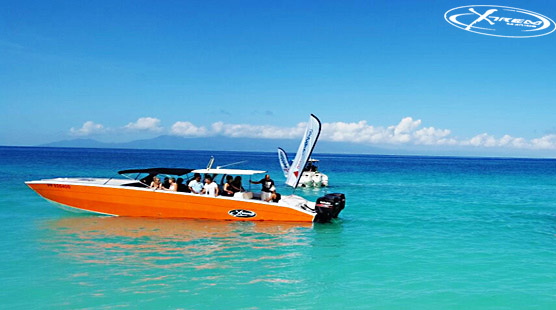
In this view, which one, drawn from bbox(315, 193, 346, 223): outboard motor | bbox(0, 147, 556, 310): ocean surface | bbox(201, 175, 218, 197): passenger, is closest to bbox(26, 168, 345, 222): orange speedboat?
bbox(315, 193, 346, 223): outboard motor

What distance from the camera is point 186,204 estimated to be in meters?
17.3

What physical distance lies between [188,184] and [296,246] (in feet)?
19.9

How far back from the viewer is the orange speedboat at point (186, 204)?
17.1 meters

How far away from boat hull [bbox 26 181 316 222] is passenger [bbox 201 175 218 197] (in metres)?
0.25

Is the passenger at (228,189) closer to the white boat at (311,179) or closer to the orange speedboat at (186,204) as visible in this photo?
the orange speedboat at (186,204)

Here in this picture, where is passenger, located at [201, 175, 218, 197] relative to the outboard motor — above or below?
above

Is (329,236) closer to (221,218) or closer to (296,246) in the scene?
(296,246)

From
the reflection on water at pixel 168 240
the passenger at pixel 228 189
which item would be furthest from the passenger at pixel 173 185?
the passenger at pixel 228 189

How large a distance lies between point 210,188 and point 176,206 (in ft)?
4.88

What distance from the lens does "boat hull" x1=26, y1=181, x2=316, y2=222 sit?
1711 cm

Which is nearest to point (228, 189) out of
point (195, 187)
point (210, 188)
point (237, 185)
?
point (237, 185)

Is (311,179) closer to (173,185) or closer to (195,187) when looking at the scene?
(195,187)

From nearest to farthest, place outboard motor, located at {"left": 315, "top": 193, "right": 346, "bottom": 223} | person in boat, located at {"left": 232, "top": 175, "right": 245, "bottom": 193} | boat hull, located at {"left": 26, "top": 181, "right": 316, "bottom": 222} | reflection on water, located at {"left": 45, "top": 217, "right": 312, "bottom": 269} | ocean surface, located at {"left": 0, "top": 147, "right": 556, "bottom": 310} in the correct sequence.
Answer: ocean surface, located at {"left": 0, "top": 147, "right": 556, "bottom": 310}
reflection on water, located at {"left": 45, "top": 217, "right": 312, "bottom": 269}
boat hull, located at {"left": 26, "top": 181, "right": 316, "bottom": 222}
outboard motor, located at {"left": 315, "top": 193, "right": 346, "bottom": 223}
person in boat, located at {"left": 232, "top": 175, "right": 245, "bottom": 193}

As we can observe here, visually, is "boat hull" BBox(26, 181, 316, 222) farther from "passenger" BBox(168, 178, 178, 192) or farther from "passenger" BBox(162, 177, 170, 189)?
"passenger" BBox(162, 177, 170, 189)
